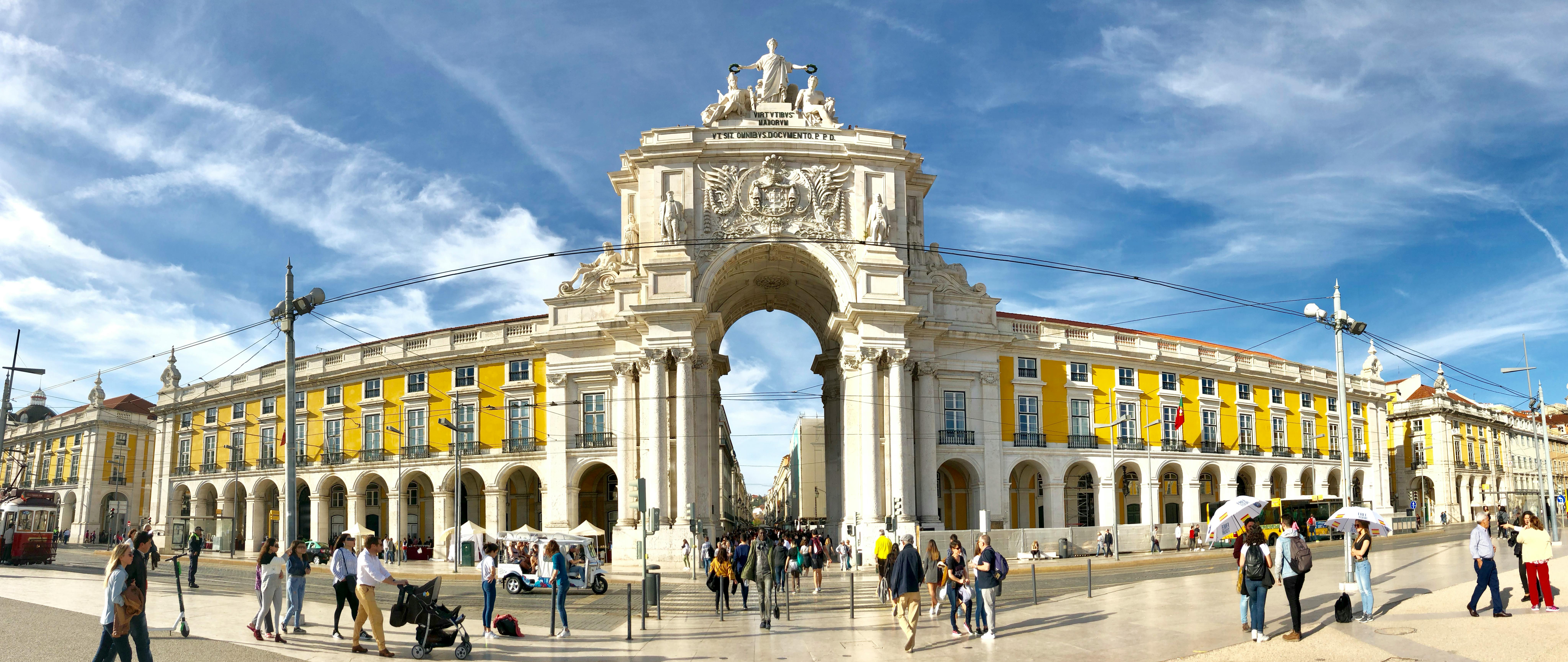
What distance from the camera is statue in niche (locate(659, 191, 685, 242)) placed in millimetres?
47000

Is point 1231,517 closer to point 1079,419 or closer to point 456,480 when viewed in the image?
point 1079,419

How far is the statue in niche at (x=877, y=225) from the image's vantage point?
155ft

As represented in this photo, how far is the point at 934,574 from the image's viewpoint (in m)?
19.9

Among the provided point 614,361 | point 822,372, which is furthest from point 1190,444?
point 614,361

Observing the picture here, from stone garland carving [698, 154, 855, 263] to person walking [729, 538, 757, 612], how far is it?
21.3 meters

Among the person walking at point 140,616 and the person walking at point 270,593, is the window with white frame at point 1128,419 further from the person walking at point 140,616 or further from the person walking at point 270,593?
the person walking at point 140,616

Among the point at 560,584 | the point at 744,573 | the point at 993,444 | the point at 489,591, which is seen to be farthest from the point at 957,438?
the point at 489,591

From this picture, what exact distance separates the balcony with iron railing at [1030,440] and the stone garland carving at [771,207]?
45.7 ft

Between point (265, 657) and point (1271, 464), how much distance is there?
191 ft

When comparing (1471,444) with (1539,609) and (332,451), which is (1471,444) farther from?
(332,451)

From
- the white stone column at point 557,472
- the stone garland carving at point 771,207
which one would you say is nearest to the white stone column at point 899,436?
the stone garland carving at point 771,207

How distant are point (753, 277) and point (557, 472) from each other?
1378cm

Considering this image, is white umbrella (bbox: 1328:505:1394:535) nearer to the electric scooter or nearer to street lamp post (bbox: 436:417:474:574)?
the electric scooter

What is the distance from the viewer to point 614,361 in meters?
48.9
